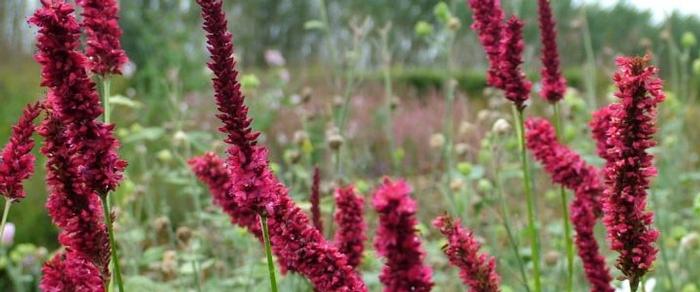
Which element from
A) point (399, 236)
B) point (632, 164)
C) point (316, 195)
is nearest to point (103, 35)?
point (316, 195)

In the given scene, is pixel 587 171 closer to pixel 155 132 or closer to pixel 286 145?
pixel 155 132

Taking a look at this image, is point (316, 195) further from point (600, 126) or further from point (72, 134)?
point (600, 126)

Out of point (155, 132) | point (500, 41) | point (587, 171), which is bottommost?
point (587, 171)

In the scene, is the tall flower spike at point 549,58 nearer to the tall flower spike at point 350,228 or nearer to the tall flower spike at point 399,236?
the tall flower spike at point 350,228

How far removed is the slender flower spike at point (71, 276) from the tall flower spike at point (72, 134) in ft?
0.33

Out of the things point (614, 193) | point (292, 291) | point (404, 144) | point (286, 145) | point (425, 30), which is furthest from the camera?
point (404, 144)

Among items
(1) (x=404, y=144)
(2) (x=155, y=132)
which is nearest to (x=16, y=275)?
(2) (x=155, y=132)

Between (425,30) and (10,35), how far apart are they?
22.7 meters

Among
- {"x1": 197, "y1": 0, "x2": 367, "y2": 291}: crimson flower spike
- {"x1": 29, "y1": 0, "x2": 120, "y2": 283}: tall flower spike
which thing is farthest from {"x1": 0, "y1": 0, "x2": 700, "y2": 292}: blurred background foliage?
{"x1": 197, "y1": 0, "x2": 367, "y2": 291}: crimson flower spike

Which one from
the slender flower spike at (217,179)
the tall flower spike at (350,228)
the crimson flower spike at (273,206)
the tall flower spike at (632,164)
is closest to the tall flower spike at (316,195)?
the tall flower spike at (350,228)

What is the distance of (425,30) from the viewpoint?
415 cm

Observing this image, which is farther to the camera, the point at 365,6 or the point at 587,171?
the point at 365,6

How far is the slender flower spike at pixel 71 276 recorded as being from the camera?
1660 millimetres

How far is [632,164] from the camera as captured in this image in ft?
5.09
